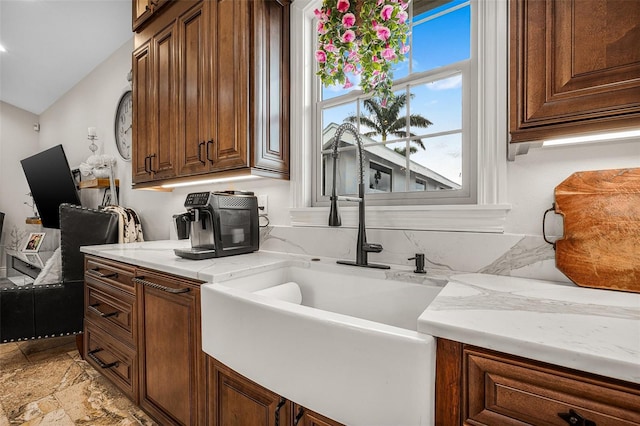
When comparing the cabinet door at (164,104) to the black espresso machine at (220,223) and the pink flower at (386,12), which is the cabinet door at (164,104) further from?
the pink flower at (386,12)

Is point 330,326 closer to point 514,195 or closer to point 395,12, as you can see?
point 514,195

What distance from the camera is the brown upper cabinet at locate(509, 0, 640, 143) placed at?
2.15ft

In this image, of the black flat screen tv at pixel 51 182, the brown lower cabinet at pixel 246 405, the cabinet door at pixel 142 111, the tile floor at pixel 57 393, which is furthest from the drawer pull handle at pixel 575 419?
the black flat screen tv at pixel 51 182

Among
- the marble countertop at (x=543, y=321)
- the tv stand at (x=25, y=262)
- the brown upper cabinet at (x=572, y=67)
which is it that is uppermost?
the brown upper cabinet at (x=572, y=67)

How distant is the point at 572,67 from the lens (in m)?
0.71

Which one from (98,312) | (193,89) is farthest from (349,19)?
(98,312)

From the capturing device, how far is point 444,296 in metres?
0.82

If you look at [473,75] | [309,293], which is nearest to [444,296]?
[309,293]

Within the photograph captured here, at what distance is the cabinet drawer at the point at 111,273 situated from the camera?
150cm

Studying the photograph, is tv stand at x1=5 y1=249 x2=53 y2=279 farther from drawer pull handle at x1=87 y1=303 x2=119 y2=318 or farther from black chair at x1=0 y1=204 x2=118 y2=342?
drawer pull handle at x1=87 y1=303 x2=119 y2=318

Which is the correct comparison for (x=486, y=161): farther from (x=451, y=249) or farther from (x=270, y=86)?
(x=270, y=86)

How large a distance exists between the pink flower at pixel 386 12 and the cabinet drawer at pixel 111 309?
1745 millimetres

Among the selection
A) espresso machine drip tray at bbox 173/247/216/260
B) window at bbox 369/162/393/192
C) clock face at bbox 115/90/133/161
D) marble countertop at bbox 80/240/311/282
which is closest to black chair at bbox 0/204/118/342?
marble countertop at bbox 80/240/311/282

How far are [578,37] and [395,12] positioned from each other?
2.25ft
